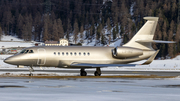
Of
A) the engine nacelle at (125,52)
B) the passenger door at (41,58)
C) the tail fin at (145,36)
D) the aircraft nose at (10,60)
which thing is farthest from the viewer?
the tail fin at (145,36)

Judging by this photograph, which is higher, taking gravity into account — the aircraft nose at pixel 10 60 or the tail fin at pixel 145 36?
the tail fin at pixel 145 36

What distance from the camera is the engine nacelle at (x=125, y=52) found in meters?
34.9

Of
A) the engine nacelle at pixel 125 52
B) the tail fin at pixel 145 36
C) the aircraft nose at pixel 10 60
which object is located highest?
the tail fin at pixel 145 36

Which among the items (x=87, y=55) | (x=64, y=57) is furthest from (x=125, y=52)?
(x=64, y=57)

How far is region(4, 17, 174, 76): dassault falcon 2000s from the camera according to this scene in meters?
33.5

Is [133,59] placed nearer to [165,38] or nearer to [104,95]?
[104,95]

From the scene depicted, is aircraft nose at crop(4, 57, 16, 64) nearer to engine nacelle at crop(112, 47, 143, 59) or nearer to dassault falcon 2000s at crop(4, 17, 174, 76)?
dassault falcon 2000s at crop(4, 17, 174, 76)

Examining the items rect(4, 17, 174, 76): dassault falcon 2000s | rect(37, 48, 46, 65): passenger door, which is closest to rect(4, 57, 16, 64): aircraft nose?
rect(4, 17, 174, 76): dassault falcon 2000s

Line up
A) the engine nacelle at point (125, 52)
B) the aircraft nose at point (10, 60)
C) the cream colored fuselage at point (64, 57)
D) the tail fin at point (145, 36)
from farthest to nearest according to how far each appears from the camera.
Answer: the tail fin at point (145, 36) < the engine nacelle at point (125, 52) < the cream colored fuselage at point (64, 57) < the aircraft nose at point (10, 60)

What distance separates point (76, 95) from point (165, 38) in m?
124

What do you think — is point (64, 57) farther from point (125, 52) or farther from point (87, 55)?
point (125, 52)

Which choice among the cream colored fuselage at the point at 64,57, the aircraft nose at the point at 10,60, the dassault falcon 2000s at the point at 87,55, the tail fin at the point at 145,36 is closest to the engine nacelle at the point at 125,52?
the dassault falcon 2000s at the point at 87,55

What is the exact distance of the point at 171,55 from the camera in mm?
116875

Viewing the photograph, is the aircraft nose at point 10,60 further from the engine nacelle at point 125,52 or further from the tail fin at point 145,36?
the tail fin at point 145,36
